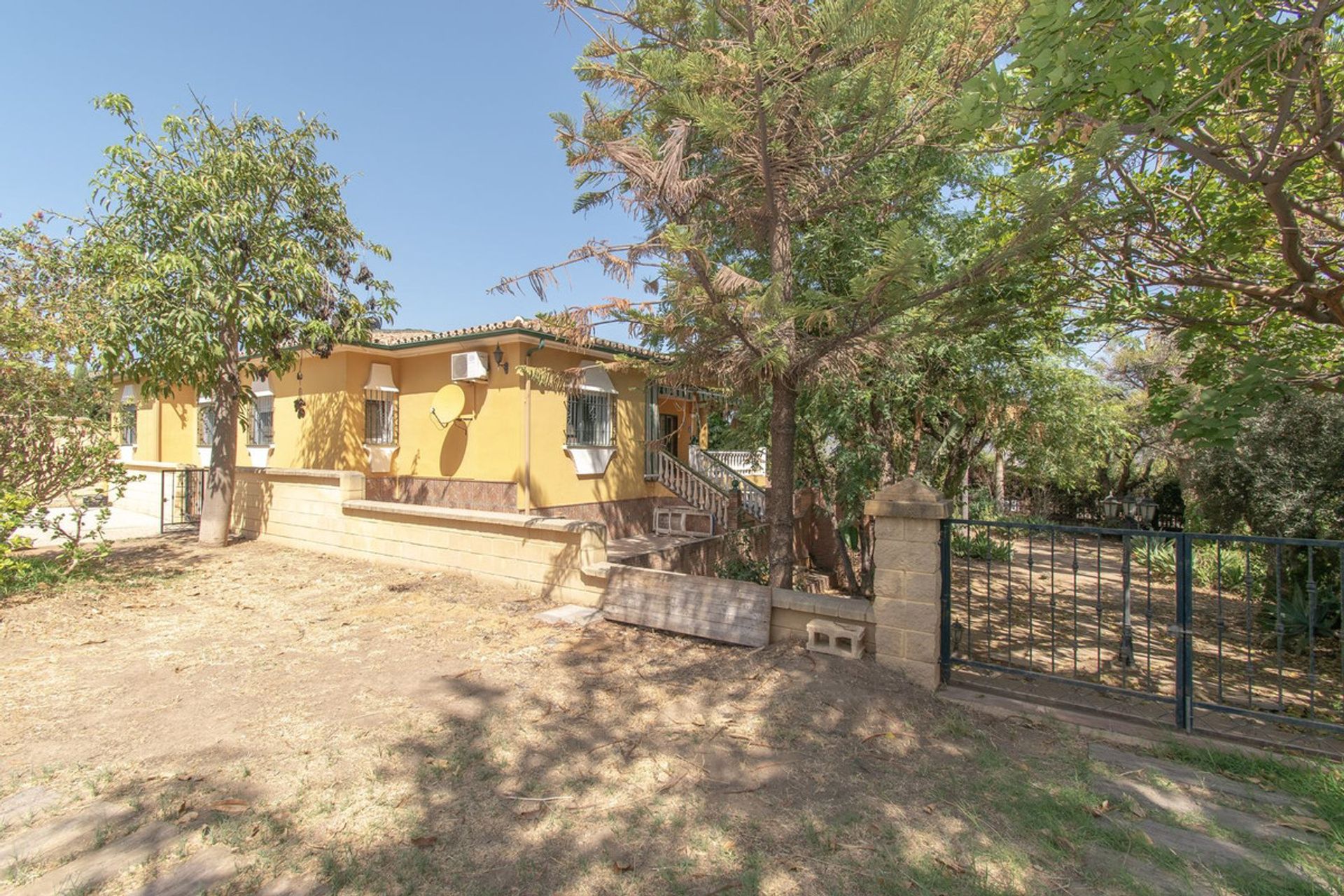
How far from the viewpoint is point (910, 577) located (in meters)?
4.49

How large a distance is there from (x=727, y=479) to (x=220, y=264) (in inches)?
399

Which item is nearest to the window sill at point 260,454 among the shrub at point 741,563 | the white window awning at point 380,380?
the white window awning at point 380,380

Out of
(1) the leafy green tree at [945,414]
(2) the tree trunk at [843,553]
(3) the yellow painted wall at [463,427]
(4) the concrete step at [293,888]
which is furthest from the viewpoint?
(3) the yellow painted wall at [463,427]

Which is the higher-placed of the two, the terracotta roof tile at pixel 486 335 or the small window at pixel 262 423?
the terracotta roof tile at pixel 486 335

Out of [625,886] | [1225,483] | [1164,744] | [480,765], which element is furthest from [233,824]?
[1225,483]

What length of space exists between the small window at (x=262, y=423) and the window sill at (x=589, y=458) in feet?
23.5

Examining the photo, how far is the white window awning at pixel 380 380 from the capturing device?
458 inches

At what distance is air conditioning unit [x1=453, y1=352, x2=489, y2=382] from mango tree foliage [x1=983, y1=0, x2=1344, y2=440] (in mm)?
8153

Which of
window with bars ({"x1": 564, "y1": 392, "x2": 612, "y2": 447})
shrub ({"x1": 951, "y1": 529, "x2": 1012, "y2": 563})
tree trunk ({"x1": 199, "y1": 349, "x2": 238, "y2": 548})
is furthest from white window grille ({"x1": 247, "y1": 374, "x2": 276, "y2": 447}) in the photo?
shrub ({"x1": 951, "y1": 529, "x2": 1012, "y2": 563})

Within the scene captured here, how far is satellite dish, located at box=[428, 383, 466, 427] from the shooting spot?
10.5 m

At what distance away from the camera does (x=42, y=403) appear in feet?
22.0

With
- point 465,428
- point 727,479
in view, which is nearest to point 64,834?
point 465,428

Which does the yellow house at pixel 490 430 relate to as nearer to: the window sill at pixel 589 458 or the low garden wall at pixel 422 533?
the window sill at pixel 589 458

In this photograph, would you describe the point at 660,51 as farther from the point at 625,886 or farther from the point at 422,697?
the point at 625,886
